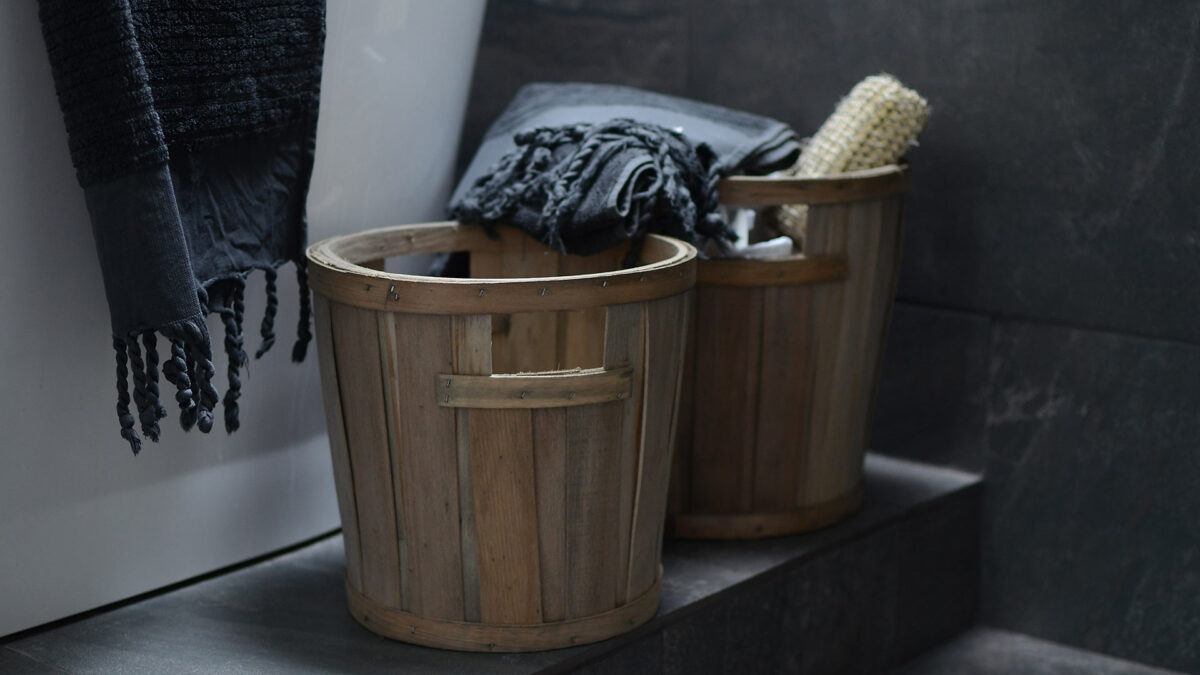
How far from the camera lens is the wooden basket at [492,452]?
3.55ft

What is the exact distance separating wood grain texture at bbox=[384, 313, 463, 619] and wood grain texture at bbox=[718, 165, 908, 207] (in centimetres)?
47

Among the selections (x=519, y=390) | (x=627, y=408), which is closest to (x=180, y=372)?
(x=519, y=390)

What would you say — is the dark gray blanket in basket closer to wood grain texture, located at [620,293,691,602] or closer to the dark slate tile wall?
wood grain texture, located at [620,293,691,602]

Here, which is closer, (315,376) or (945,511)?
(315,376)

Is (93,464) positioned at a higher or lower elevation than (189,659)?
higher

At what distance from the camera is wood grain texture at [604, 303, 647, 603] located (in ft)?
3.67

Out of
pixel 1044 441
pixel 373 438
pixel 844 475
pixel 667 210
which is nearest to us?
pixel 373 438

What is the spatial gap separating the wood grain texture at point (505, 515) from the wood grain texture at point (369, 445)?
0.09m

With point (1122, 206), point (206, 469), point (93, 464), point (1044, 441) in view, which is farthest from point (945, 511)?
point (93, 464)

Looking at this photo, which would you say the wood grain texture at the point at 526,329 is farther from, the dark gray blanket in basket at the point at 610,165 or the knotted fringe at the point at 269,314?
the knotted fringe at the point at 269,314

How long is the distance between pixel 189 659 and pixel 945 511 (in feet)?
3.15

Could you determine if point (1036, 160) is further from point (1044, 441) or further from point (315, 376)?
point (315, 376)

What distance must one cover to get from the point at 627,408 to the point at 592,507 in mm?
95

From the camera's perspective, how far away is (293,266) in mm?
1357
